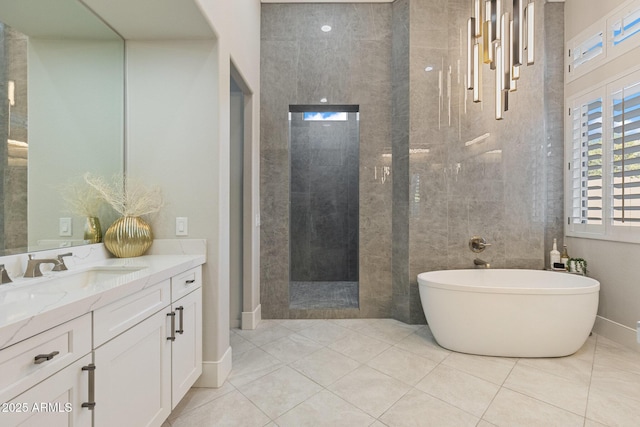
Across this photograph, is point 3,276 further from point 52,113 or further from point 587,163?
point 587,163

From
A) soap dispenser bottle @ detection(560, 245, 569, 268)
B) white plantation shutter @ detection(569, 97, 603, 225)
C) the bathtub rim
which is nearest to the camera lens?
the bathtub rim

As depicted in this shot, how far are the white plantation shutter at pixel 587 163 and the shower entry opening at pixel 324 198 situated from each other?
261cm

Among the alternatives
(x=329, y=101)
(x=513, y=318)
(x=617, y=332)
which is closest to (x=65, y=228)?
(x=329, y=101)

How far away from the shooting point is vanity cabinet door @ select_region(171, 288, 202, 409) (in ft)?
5.24

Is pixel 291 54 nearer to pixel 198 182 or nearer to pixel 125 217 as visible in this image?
pixel 198 182

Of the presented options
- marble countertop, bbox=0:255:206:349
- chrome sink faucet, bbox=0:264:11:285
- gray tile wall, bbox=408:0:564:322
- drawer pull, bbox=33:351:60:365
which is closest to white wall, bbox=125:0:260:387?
marble countertop, bbox=0:255:206:349

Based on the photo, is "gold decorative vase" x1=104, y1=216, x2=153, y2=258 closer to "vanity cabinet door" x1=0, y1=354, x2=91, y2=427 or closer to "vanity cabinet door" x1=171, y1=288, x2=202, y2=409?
"vanity cabinet door" x1=171, y1=288, x2=202, y2=409

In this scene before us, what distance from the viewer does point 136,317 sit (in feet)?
4.25

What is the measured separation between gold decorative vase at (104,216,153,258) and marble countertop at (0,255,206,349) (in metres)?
0.06

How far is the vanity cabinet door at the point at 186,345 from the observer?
1.60 m

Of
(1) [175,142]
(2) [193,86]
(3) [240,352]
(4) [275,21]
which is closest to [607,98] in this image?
(4) [275,21]

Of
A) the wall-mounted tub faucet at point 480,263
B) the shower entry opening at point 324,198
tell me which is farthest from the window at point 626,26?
the shower entry opening at point 324,198

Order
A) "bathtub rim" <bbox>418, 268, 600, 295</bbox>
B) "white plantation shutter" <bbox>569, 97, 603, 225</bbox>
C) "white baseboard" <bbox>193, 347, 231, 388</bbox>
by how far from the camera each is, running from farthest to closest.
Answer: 1. "white plantation shutter" <bbox>569, 97, 603, 225</bbox>
2. "bathtub rim" <bbox>418, 268, 600, 295</bbox>
3. "white baseboard" <bbox>193, 347, 231, 388</bbox>

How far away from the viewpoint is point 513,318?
2.27 metres
